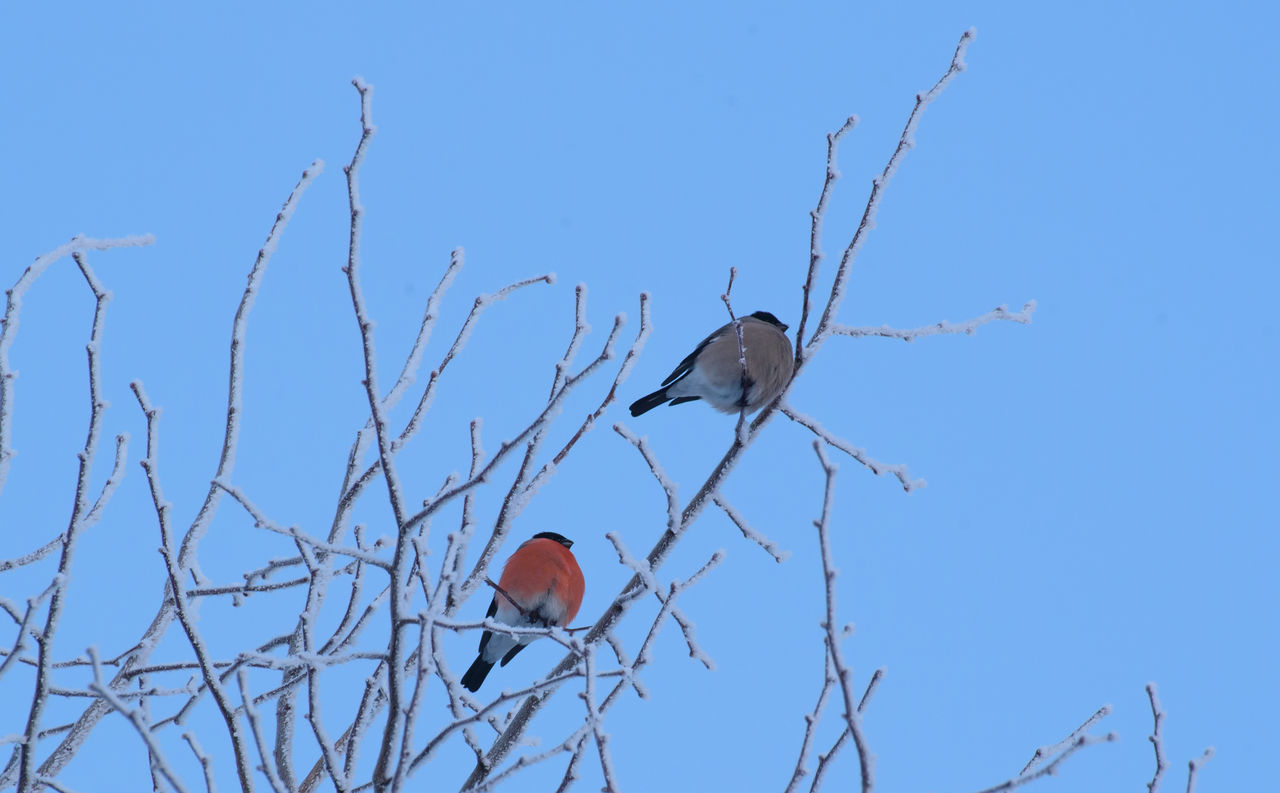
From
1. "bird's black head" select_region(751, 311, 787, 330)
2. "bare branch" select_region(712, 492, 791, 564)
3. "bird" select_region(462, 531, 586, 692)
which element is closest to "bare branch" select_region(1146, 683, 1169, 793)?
"bare branch" select_region(712, 492, 791, 564)

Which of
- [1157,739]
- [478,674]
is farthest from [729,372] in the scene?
[1157,739]

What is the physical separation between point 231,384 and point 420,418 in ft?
1.43

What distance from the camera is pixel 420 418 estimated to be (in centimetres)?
284

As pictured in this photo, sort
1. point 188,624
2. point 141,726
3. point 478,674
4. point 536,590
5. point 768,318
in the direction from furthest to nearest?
point 768,318 → point 478,674 → point 536,590 → point 188,624 → point 141,726

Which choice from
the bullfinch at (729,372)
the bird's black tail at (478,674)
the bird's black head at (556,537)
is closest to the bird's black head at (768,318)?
the bullfinch at (729,372)

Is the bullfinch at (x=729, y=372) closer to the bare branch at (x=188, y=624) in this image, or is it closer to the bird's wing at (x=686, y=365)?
the bird's wing at (x=686, y=365)

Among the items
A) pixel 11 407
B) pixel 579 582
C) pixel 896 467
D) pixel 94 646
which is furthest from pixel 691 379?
pixel 94 646

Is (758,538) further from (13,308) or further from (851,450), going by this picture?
(13,308)

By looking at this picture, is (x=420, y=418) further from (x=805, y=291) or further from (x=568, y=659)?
(x=805, y=291)

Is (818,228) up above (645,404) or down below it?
below

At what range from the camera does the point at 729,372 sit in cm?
505

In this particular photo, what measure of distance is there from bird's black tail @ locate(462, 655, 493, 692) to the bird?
0.04m

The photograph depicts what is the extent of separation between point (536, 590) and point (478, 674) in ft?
2.14

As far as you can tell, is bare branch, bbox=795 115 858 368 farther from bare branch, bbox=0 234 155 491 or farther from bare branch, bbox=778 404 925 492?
bare branch, bbox=0 234 155 491
